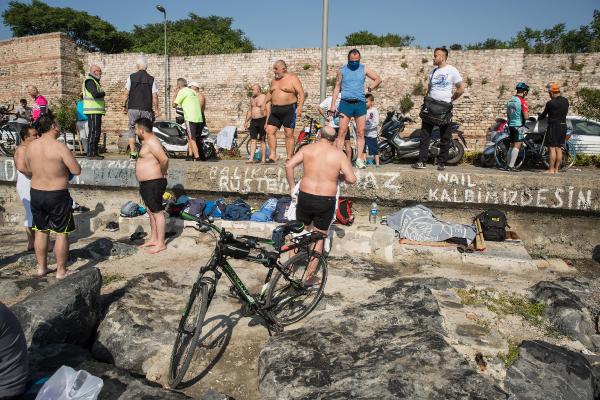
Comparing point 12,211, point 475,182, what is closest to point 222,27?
point 12,211

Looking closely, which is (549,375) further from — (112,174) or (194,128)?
(112,174)

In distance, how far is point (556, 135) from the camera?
7.04 meters

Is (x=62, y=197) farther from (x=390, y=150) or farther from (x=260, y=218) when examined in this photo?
(x=390, y=150)

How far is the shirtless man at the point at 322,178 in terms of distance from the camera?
4566 mm

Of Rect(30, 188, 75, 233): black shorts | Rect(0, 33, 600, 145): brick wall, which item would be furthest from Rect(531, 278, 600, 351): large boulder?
Result: Rect(0, 33, 600, 145): brick wall

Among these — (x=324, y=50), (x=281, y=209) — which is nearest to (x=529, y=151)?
(x=324, y=50)

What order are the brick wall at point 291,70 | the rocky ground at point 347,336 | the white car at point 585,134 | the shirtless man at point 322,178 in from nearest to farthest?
the rocky ground at point 347,336 < the shirtless man at point 322,178 < the white car at point 585,134 < the brick wall at point 291,70

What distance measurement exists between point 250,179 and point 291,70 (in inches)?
642

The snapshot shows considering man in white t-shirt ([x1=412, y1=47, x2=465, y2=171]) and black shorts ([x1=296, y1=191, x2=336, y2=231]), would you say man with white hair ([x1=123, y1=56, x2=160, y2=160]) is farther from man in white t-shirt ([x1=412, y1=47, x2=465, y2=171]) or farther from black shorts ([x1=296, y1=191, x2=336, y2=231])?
man in white t-shirt ([x1=412, y1=47, x2=465, y2=171])

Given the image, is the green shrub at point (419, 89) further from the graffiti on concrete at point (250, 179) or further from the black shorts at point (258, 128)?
the graffiti on concrete at point (250, 179)

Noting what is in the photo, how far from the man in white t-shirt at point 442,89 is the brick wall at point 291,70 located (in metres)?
14.3

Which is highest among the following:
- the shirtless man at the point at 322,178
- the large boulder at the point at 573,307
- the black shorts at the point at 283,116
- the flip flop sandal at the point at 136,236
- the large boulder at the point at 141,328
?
the black shorts at the point at 283,116

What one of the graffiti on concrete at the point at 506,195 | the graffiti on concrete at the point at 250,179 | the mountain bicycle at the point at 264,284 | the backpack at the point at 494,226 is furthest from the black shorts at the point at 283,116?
the backpack at the point at 494,226

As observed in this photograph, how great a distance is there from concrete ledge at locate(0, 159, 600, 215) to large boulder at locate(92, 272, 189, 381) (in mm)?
2811
